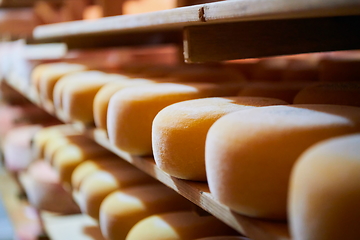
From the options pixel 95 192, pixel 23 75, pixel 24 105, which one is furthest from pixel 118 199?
pixel 24 105

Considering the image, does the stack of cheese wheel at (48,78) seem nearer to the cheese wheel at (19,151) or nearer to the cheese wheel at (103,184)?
the cheese wheel at (103,184)

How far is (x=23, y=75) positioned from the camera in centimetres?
225

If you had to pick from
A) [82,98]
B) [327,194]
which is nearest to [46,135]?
[82,98]

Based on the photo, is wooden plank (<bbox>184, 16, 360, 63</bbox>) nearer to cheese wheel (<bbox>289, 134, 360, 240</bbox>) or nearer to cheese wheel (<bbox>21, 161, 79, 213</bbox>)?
cheese wheel (<bbox>289, 134, 360, 240</bbox>)

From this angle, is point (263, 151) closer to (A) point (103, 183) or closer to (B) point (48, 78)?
(A) point (103, 183)

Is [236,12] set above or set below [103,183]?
above

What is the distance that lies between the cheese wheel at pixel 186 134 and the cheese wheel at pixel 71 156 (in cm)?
82

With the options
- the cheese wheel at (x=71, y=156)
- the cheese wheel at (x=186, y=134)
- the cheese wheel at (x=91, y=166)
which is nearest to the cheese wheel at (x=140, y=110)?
the cheese wheel at (x=186, y=134)

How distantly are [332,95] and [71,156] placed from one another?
1.00m

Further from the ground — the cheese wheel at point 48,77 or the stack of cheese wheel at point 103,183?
the cheese wheel at point 48,77

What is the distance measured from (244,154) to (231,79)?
35.6 inches

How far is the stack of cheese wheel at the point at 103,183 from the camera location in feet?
4.17

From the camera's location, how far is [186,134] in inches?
28.7

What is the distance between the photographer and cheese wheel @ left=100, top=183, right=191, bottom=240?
3.52 feet
